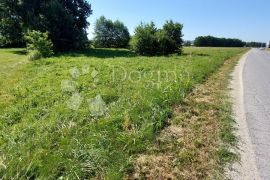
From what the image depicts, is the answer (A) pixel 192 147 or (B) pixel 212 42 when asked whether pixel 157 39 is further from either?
(B) pixel 212 42

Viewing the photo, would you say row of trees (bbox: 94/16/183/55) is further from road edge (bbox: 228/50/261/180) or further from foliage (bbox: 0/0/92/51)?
road edge (bbox: 228/50/261/180)

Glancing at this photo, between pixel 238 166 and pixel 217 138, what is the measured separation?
3.08 ft

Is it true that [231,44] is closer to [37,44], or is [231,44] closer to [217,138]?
[37,44]

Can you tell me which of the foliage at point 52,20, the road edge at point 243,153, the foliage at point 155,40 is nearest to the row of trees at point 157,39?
the foliage at point 155,40

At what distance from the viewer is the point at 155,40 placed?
2705 cm

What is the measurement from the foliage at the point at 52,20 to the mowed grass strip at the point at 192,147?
842 inches

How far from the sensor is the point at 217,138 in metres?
4.86

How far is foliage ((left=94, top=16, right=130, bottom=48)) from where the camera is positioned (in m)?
50.7

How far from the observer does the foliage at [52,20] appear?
84.1ft

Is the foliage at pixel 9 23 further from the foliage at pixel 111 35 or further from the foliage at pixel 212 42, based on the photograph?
the foliage at pixel 212 42

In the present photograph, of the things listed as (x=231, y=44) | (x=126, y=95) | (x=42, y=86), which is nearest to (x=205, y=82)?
(x=126, y=95)

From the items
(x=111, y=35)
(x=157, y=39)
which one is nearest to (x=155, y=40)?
(x=157, y=39)

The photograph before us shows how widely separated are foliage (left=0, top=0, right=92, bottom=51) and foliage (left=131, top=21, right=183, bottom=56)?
555 centimetres

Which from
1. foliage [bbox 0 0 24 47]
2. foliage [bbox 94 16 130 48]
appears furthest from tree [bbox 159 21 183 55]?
foliage [bbox 94 16 130 48]
